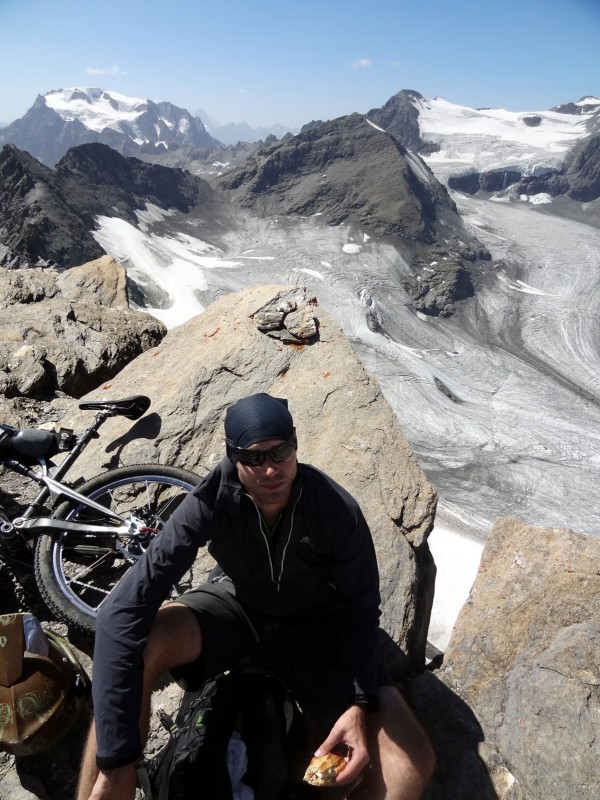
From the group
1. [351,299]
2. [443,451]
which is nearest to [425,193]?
[351,299]

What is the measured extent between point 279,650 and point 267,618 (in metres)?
0.20

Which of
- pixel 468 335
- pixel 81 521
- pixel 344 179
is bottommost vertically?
pixel 468 335

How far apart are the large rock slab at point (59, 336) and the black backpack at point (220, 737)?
5.73 metres

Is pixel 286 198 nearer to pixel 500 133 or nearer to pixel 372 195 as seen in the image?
pixel 372 195

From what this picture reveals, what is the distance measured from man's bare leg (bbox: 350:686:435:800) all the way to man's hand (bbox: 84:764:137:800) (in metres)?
1.15

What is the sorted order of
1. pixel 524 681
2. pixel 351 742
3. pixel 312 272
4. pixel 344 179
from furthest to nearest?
pixel 344 179 < pixel 312 272 < pixel 524 681 < pixel 351 742

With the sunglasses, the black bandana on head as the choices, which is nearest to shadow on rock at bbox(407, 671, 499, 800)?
the sunglasses

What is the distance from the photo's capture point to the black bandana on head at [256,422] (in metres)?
2.75

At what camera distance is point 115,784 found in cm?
245

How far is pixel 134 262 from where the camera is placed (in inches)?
2432

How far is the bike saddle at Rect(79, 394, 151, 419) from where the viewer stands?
204 inches

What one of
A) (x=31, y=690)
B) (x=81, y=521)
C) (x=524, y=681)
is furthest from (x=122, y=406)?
(x=524, y=681)

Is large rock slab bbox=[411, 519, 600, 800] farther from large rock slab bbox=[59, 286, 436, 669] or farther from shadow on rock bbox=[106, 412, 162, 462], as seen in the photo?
shadow on rock bbox=[106, 412, 162, 462]

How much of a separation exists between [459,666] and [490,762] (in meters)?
0.91
